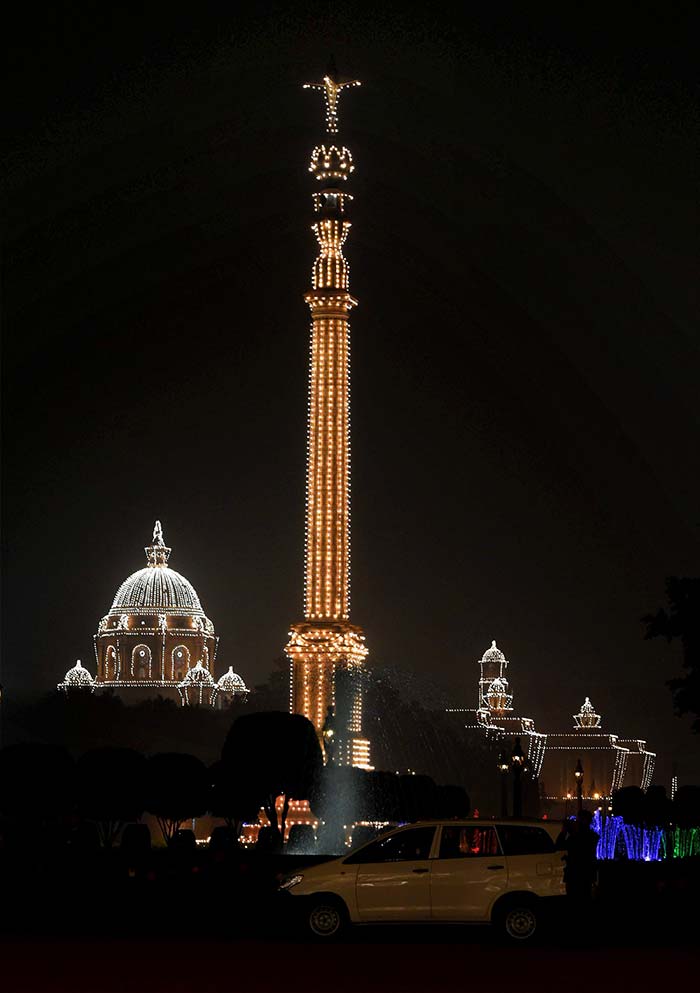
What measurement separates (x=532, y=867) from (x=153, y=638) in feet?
549

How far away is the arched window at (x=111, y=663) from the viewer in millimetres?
193500

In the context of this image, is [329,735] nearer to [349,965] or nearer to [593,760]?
[593,760]

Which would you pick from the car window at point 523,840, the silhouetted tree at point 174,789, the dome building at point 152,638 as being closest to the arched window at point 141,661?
the dome building at point 152,638

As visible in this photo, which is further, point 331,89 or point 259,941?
point 331,89

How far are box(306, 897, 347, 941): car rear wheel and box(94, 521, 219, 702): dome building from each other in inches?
6444

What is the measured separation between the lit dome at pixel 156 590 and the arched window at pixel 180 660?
357 centimetres

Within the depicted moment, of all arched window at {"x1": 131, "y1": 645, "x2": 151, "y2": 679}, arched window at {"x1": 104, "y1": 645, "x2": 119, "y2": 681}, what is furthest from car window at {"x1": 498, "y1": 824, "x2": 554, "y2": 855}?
arched window at {"x1": 131, "y1": 645, "x2": 151, "y2": 679}

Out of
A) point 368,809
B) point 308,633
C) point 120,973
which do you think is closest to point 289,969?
point 120,973

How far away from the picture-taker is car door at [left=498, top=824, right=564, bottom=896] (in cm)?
2745

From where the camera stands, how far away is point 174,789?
75.7 meters

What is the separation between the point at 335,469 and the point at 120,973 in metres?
111

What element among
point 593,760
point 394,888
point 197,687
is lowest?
point 394,888

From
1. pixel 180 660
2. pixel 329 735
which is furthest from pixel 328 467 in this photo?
pixel 180 660

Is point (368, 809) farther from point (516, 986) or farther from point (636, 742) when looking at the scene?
point (636, 742)
